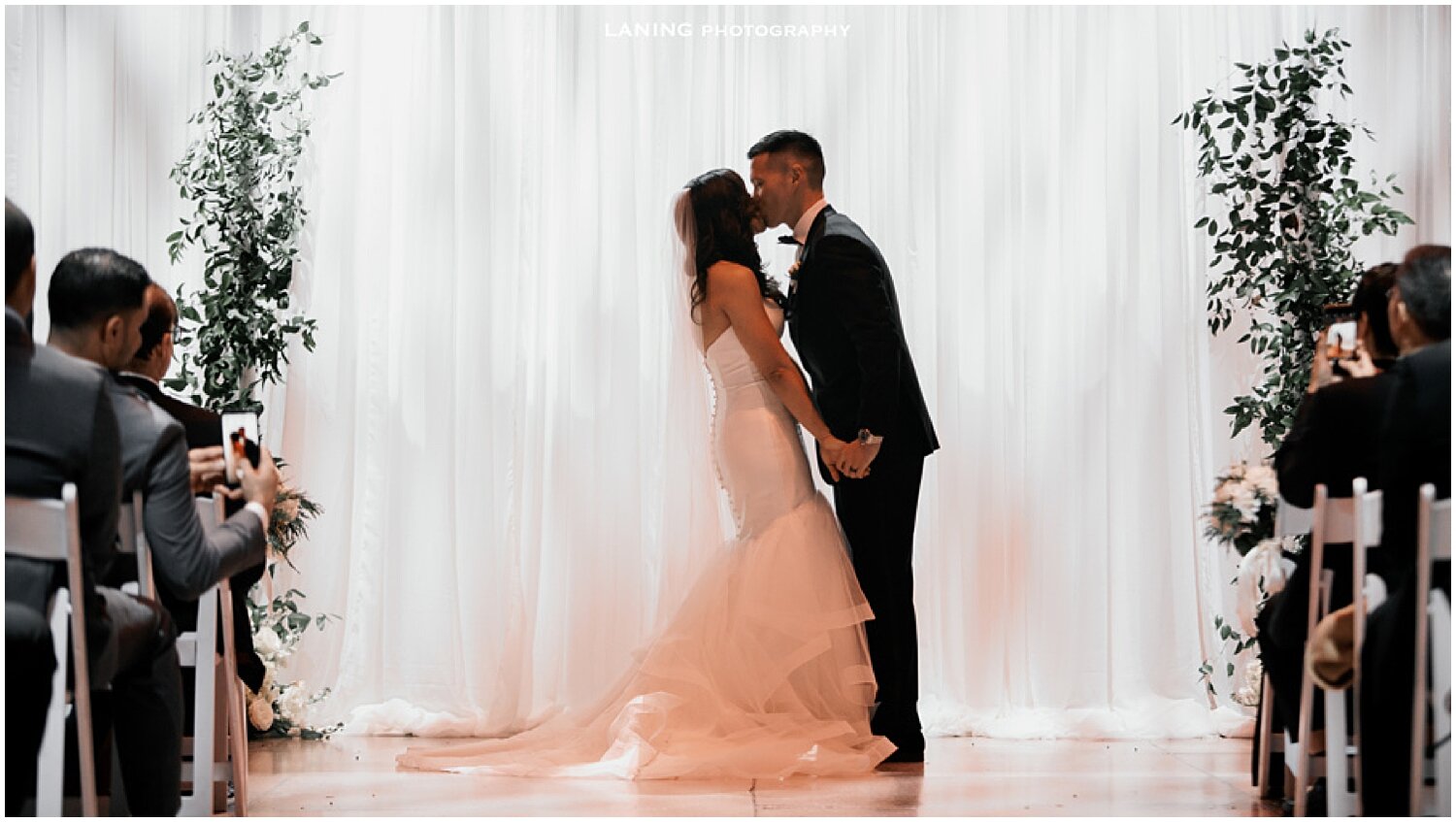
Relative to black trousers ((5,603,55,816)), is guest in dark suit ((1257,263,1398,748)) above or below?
above

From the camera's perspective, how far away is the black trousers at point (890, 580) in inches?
167

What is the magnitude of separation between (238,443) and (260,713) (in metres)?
1.70

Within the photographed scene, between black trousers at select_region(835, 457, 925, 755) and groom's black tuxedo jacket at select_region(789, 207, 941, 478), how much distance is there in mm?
95

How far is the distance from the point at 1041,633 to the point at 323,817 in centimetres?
260

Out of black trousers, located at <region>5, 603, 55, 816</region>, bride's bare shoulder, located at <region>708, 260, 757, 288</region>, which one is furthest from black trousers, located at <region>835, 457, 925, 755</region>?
black trousers, located at <region>5, 603, 55, 816</region>

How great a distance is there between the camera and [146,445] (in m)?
2.82

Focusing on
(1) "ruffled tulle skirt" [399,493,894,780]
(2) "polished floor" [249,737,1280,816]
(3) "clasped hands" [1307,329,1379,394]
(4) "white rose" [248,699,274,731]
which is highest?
(3) "clasped hands" [1307,329,1379,394]

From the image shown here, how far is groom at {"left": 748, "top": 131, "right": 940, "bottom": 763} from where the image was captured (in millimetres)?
4188

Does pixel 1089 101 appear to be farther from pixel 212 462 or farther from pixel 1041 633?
pixel 212 462

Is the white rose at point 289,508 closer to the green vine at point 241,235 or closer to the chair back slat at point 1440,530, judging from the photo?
the green vine at point 241,235

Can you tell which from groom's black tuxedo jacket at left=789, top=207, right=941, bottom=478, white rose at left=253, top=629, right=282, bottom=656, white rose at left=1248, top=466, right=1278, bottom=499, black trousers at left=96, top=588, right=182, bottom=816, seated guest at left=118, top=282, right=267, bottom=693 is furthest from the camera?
white rose at left=253, top=629, right=282, bottom=656

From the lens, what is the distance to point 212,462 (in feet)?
11.0

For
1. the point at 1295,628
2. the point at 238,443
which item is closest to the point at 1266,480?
the point at 1295,628

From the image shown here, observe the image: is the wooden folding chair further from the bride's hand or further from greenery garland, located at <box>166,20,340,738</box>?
the bride's hand
